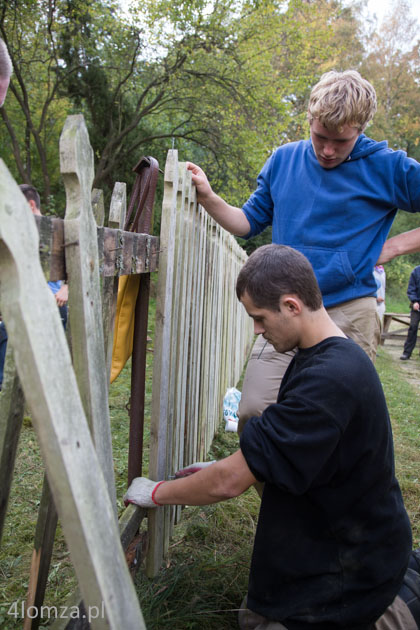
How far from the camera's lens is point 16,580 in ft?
7.45

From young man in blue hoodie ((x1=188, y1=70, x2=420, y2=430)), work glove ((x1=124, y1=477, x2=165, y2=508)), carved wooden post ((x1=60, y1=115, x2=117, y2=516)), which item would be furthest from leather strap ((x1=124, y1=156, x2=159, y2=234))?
work glove ((x1=124, y1=477, x2=165, y2=508))

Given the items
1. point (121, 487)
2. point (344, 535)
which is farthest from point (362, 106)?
point (121, 487)

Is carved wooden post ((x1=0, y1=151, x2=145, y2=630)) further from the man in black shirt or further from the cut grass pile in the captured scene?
the cut grass pile

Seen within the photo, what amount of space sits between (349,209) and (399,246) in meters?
0.38

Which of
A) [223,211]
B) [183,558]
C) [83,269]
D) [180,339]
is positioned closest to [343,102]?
[223,211]

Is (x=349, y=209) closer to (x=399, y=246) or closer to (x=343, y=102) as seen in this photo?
(x=399, y=246)

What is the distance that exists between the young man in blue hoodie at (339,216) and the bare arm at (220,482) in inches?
27.2

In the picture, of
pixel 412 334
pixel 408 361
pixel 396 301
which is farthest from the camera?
pixel 396 301

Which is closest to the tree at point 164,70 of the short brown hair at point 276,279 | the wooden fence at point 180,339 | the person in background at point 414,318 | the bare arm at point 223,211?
the person in background at point 414,318

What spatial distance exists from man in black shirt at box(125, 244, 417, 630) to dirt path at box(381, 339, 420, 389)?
6.96 metres

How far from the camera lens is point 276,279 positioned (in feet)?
5.29

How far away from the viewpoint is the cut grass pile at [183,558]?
2.05m

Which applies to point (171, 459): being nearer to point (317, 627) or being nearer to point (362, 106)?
point (317, 627)

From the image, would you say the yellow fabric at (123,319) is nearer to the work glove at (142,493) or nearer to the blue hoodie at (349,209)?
the work glove at (142,493)
